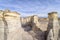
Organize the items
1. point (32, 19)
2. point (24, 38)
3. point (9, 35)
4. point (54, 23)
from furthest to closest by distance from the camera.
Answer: point (32, 19) → point (54, 23) → point (24, 38) → point (9, 35)

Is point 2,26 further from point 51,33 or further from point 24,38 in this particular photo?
point 51,33

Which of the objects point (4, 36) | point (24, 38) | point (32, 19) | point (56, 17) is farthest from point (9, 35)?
point (32, 19)

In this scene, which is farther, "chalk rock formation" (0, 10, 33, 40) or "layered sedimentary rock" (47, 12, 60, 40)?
"layered sedimentary rock" (47, 12, 60, 40)

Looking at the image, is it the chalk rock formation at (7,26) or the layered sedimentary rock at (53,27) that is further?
the layered sedimentary rock at (53,27)

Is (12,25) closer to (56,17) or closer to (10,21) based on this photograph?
(10,21)

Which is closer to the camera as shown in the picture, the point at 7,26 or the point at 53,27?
the point at 7,26

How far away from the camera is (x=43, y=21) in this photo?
6.61m

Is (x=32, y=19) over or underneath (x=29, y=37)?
over

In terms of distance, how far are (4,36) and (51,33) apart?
1555 millimetres

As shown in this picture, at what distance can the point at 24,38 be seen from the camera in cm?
434

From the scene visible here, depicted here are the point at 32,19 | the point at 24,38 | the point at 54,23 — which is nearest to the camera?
the point at 24,38

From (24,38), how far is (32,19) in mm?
2285

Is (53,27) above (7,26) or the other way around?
the other way around

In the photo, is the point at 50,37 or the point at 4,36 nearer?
the point at 4,36
